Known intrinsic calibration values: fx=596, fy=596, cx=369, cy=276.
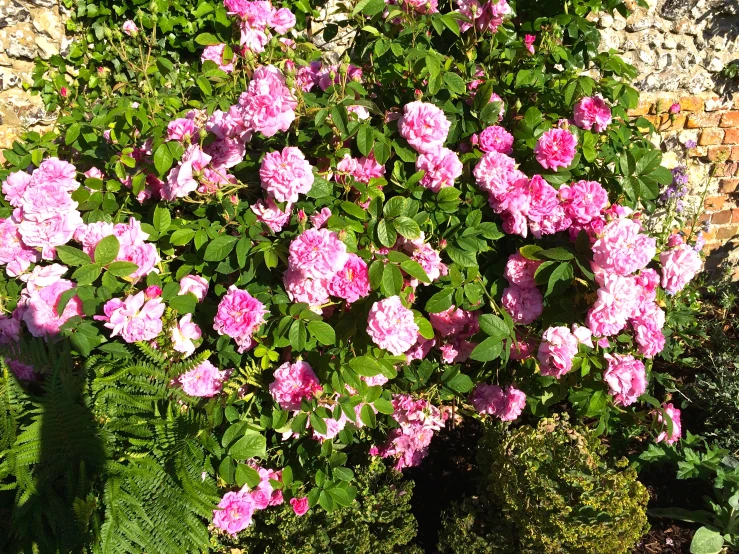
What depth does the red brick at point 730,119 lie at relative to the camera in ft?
12.5

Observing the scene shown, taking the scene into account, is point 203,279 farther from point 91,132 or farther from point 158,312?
point 91,132

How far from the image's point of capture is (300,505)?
2.29 metres

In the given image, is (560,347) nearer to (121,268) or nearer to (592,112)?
(592,112)

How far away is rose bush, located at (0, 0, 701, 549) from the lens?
6.10ft

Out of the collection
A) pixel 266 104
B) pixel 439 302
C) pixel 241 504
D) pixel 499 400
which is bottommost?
pixel 241 504

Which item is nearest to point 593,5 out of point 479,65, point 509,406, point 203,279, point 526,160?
point 479,65

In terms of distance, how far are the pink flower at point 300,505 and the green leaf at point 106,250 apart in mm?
1140

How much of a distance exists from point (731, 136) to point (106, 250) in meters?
3.83

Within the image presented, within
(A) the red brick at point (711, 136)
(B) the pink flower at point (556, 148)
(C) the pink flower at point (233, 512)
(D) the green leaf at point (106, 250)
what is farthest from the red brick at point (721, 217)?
(D) the green leaf at point (106, 250)

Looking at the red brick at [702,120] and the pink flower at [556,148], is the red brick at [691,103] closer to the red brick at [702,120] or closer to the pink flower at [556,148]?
the red brick at [702,120]

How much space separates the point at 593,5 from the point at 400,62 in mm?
800

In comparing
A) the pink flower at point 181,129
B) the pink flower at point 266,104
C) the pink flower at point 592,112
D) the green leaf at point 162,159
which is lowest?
the green leaf at point 162,159

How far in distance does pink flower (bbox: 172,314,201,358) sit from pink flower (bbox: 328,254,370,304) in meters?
0.53

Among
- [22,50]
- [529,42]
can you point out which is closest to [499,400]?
[529,42]
